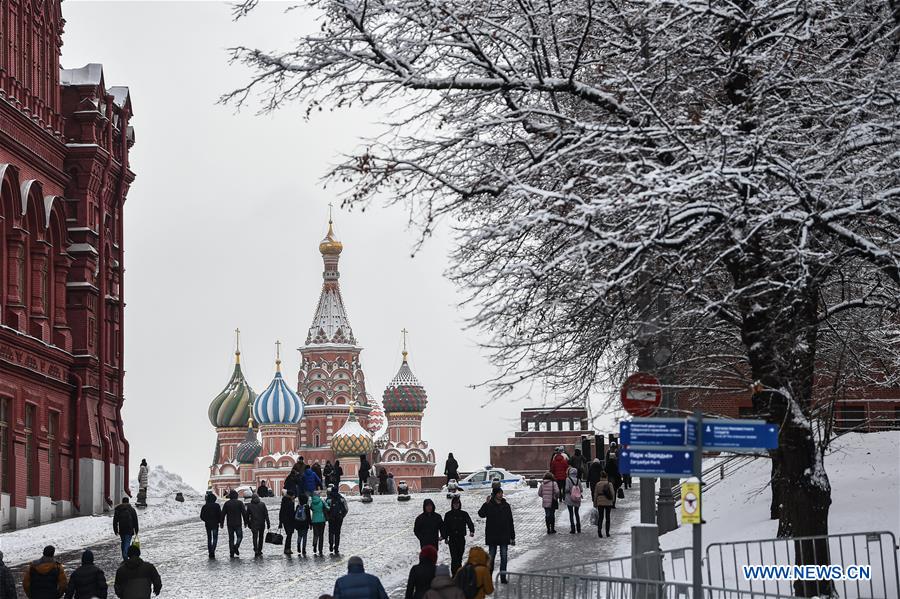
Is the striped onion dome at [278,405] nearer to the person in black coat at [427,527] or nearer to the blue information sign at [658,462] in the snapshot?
the person in black coat at [427,527]

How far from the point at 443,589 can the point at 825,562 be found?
4.22 m

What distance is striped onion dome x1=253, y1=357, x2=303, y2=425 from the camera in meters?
148

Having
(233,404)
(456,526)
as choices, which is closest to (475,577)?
(456,526)

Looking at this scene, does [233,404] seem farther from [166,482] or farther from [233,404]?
[166,482]

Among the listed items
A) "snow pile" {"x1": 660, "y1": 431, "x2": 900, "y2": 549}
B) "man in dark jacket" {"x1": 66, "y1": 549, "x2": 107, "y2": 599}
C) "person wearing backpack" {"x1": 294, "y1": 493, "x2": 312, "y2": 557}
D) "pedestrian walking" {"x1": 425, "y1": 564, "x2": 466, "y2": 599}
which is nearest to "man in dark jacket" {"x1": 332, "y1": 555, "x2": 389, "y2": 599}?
"pedestrian walking" {"x1": 425, "y1": 564, "x2": 466, "y2": 599}

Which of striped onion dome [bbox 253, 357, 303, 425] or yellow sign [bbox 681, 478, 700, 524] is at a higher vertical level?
striped onion dome [bbox 253, 357, 303, 425]

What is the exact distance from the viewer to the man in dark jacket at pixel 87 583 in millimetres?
19344

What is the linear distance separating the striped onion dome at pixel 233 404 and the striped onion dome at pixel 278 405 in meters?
5.37

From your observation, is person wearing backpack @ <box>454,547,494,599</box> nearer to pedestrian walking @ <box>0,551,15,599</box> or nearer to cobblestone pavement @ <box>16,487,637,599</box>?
pedestrian walking @ <box>0,551,15,599</box>

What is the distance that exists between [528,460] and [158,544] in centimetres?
→ 3215

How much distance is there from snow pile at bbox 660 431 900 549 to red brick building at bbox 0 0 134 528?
846 inches

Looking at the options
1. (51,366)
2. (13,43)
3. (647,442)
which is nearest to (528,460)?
(51,366)

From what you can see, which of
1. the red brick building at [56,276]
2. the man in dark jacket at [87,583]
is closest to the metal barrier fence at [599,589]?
the man in dark jacket at [87,583]

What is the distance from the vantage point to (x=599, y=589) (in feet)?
52.7
